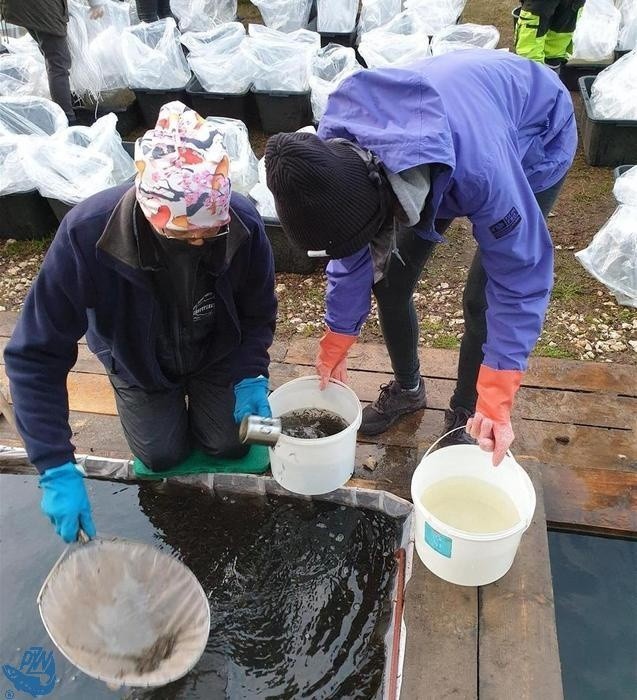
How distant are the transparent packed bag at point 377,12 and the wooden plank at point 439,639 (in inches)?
193

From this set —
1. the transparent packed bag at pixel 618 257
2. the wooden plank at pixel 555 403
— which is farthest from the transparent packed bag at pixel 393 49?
the wooden plank at pixel 555 403

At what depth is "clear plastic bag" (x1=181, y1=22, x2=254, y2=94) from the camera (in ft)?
14.3

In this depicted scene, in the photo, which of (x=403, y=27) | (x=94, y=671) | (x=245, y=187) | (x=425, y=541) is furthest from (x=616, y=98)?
(x=94, y=671)

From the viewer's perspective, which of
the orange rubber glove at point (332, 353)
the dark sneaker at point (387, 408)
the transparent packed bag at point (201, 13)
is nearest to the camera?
the orange rubber glove at point (332, 353)

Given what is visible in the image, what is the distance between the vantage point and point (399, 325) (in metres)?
2.02

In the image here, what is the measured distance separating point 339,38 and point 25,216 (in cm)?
321

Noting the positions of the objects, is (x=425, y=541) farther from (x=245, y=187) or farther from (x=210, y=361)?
(x=245, y=187)

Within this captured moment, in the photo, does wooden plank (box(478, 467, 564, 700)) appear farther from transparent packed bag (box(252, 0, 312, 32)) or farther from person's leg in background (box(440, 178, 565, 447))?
transparent packed bag (box(252, 0, 312, 32))

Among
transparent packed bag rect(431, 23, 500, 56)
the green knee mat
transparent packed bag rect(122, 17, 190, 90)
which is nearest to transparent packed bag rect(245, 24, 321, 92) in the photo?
transparent packed bag rect(122, 17, 190, 90)

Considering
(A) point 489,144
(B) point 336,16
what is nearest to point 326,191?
(A) point 489,144

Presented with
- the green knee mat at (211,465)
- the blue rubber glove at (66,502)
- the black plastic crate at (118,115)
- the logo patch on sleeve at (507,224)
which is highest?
the logo patch on sleeve at (507,224)

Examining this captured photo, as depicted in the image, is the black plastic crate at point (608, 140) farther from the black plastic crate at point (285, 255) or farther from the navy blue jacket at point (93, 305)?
the navy blue jacket at point (93, 305)

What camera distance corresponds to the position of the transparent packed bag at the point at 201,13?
5727 mm

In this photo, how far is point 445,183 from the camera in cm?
125
